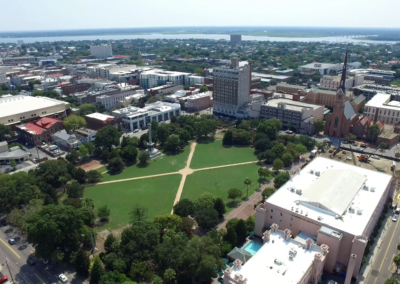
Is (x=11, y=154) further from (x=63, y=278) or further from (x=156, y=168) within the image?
(x=63, y=278)

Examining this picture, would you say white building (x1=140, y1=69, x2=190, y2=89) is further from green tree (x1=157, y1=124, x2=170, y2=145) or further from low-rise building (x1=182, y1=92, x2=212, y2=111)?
green tree (x1=157, y1=124, x2=170, y2=145)

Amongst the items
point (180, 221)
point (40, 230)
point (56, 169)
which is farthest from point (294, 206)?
point (56, 169)

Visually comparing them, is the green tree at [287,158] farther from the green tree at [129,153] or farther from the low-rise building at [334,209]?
the green tree at [129,153]

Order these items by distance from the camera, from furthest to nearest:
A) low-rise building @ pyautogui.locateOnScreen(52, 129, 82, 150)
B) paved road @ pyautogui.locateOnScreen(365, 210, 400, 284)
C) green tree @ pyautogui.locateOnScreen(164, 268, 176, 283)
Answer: low-rise building @ pyautogui.locateOnScreen(52, 129, 82, 150)
paved road @ pyautogui.locateOnScreen(365, 210, 400, 284)
green tree @ pyautogui.locateOnScreen(164, 268, 176, 283)

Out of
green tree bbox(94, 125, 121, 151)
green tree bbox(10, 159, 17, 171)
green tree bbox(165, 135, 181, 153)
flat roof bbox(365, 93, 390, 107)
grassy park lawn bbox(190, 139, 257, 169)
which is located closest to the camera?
green tree bbox(10, 159, 17, 171)

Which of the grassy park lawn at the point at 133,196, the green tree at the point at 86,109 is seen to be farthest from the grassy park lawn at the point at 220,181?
the green tree at the point at 86,109

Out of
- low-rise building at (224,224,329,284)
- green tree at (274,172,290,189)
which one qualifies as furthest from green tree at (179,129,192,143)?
low-rise building at (224,224,329,284)
